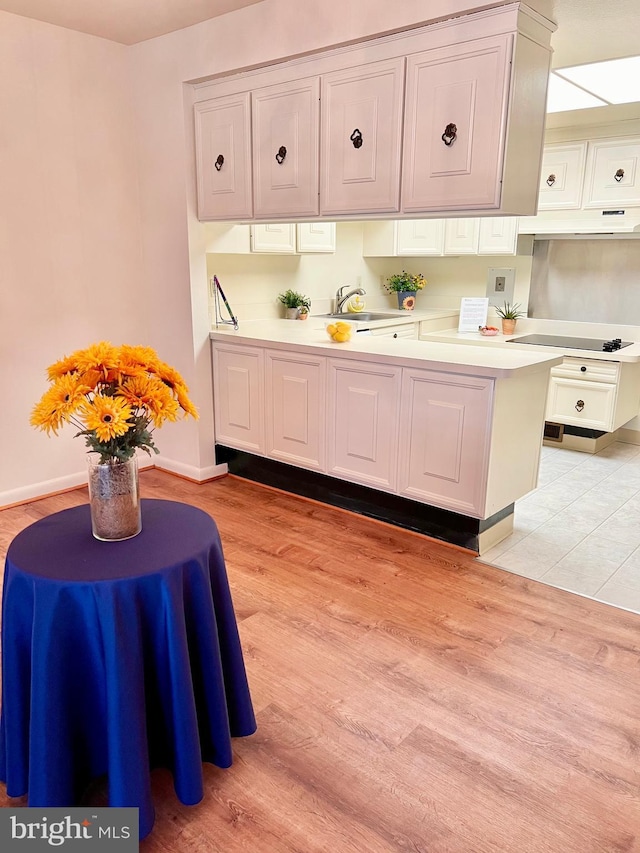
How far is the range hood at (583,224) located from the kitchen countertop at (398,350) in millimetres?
1575

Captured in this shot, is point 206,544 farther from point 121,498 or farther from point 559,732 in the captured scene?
point 559,732

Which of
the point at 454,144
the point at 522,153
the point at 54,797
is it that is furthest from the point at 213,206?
the point at 54,797

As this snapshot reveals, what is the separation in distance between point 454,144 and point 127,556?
225cm

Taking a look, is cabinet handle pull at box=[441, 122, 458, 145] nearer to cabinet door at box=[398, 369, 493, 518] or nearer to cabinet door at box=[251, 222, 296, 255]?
cabinet door at box=[398, 369, 493, 518]

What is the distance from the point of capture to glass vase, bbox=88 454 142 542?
165 centimetres

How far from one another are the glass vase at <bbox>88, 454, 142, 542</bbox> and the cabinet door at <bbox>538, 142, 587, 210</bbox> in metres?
4.47

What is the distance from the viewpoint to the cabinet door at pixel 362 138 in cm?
296

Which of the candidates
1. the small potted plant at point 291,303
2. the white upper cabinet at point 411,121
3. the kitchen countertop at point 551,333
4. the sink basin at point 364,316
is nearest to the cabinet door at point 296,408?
the white upper cabinet at point 411,121

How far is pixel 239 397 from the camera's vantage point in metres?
4.08

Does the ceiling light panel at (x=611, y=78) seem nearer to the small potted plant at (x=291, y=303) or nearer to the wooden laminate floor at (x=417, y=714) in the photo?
the small potted plant at (x=291, y=303)

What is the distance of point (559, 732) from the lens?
2023mm

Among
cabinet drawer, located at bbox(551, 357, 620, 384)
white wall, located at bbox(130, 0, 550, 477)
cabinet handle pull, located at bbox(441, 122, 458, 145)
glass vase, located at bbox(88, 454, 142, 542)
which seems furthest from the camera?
cabinet drawer, located at bbox(551, 357, 620, 384)

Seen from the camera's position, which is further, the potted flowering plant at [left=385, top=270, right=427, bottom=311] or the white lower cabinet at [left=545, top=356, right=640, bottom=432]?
the potted flowering plant at [left=385, top=270, right=427, bottom=311]

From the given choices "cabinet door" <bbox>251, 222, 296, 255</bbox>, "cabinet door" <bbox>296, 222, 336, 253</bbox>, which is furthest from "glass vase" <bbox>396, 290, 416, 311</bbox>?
"cabinet door" <bbox>251, 222, 296, 255</bbox>
